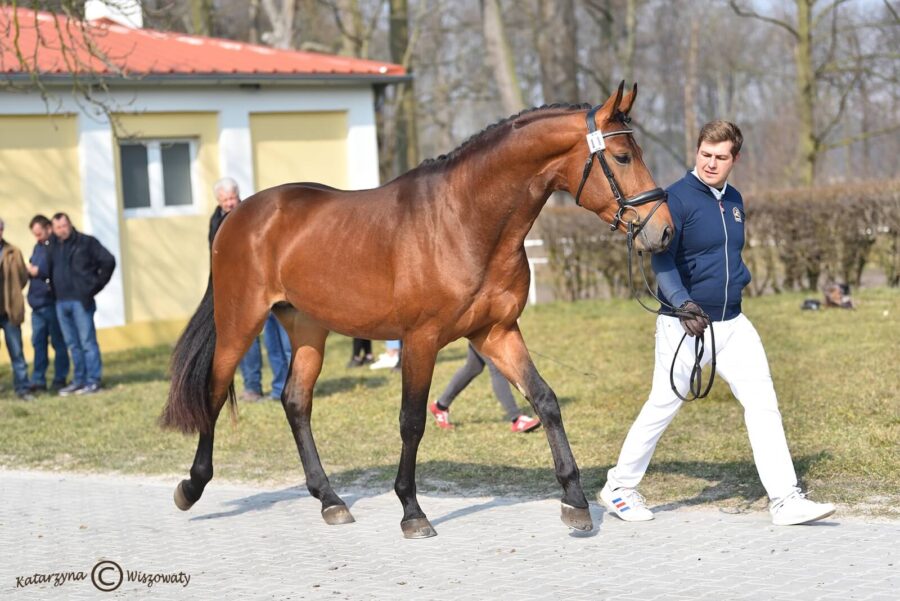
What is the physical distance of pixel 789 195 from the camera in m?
19.0

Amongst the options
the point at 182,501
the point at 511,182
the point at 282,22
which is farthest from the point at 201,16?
the point at 511,182

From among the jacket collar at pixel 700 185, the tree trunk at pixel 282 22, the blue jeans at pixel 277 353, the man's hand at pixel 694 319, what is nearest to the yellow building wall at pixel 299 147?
the blue jeans at pixel 277 353

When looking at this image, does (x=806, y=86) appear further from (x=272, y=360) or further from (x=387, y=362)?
(x=272, y=360)

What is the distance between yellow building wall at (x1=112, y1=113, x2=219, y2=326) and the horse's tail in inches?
444

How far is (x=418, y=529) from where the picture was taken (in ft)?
21.1

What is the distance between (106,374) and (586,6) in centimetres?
2697

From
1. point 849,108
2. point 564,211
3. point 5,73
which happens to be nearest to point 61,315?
point 5,73

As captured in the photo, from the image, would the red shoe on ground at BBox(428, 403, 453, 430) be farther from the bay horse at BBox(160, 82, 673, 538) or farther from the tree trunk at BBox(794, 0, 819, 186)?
the tree trunk at BBox(794, 0, 819, 186)

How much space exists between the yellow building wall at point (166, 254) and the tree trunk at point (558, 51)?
11.2m

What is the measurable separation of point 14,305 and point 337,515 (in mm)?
Answer: 7926

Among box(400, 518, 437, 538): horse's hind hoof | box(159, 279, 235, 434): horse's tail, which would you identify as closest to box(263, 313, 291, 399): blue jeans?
box(159, 279, 235, 434): horse's tail

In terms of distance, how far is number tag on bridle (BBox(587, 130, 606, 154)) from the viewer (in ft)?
19.1

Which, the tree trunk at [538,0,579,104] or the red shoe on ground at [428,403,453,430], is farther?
the tree trunk at [538,0,579,104]

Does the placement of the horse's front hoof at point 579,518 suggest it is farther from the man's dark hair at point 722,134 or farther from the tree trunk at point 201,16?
the tree trunk at point 201,16
